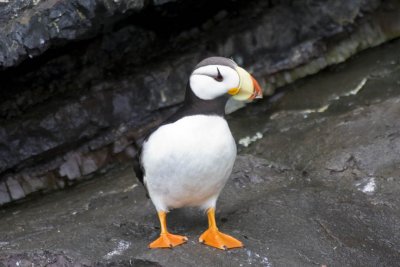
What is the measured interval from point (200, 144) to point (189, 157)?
87 mm

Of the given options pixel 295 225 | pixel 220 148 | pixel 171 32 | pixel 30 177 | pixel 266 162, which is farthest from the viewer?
pixel 171 32

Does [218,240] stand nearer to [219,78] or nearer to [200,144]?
[200,144]

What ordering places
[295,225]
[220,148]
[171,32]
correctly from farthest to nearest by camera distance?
[171,32], [295,225], [220,148]

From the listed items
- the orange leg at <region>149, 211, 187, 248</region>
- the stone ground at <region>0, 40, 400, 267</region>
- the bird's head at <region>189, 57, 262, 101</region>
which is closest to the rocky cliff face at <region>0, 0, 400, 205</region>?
the stone ground at <region>0, 40, 400, 267</region>

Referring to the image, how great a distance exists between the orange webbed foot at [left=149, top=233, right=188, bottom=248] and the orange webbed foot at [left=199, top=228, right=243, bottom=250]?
0.11 meters

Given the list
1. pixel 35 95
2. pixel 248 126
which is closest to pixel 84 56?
pixel 35 95

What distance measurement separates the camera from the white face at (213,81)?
356 cm

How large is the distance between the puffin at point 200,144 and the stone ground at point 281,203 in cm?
27

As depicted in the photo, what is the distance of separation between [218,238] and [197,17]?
2.69 meters

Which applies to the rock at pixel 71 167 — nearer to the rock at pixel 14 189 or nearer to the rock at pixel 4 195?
the rock at pixel 14 189

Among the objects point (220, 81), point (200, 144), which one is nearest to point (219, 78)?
point (220, 81)

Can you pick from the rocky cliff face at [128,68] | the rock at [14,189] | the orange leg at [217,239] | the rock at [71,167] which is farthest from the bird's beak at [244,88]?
the rock at [14,189]

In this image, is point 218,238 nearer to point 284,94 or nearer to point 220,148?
point 220,148

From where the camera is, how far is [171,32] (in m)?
5.91
